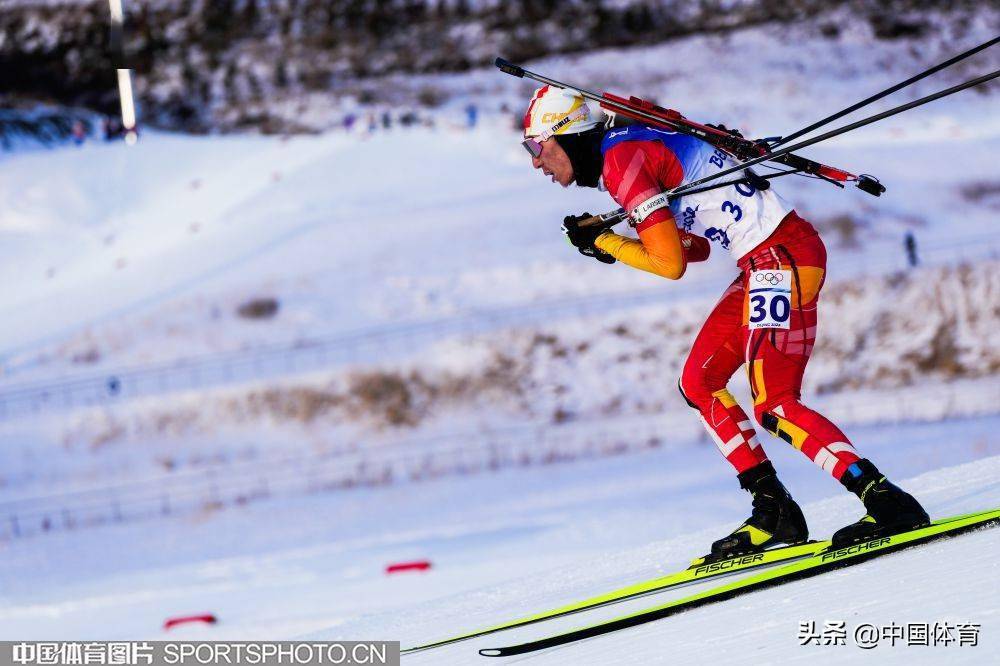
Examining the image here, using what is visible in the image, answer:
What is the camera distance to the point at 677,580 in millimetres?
6359

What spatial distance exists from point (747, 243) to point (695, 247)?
576 millimetres

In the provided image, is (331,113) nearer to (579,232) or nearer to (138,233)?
(138,233)

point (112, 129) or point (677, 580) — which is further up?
point (112, 129)

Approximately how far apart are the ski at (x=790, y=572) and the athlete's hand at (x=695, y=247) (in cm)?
168

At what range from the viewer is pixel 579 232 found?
20.2 feet

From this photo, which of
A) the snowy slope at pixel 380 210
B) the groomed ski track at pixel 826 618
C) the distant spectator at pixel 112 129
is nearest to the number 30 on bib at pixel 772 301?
the groomed ski track at pixel 826 618

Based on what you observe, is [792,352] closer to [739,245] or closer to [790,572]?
[739,245]

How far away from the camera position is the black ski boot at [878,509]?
5.71m

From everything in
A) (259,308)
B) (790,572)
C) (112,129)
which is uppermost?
(112,129)

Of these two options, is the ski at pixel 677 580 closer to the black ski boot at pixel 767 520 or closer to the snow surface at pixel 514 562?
the black ski boot at pixel 767 520

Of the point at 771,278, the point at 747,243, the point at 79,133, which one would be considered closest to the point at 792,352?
the point at 771,278

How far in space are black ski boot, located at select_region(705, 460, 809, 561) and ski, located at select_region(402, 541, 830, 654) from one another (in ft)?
0.17

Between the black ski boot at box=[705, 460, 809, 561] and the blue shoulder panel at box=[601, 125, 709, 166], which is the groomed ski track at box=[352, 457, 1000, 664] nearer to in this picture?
the black ski boot at box=[705, 460, 809, 561]

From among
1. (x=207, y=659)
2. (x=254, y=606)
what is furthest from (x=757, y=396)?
(x=254, y=606)
